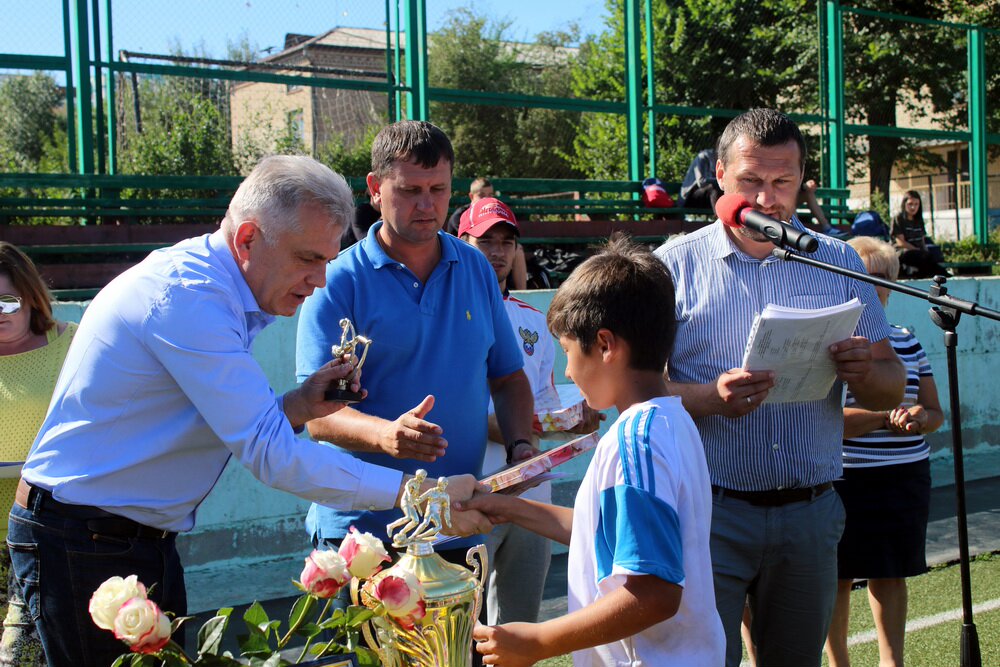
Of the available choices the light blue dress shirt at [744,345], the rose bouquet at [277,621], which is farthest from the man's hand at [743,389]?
the rose bouquet at [277,621]

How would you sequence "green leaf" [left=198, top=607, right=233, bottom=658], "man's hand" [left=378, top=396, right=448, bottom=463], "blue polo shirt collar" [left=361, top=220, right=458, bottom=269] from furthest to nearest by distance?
"blue polo shirt collar" [left=361, top=220, right=458, bottom=269] < "man's hand" [left=378, top=396, right=448, bottom=463] < "green leaf" [left=198, top=607, right=233, bottom=658]

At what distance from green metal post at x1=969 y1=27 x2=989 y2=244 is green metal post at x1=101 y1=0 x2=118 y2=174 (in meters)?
9.87

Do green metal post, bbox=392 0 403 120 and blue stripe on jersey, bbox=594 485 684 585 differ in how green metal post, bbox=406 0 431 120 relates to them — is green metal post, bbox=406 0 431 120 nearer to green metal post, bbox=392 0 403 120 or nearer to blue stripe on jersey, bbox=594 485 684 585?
green metal post, bbox=392 0 403 120

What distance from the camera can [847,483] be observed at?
4.53 m

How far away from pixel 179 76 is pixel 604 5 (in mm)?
5522

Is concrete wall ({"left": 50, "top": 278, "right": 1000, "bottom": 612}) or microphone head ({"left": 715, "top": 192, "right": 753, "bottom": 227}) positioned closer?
microphone head ({"left": 715, "top": 192, "right": 753, "bottom": 227})

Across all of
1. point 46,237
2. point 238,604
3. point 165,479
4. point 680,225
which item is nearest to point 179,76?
point 46,237

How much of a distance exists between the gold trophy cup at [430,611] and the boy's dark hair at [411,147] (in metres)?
1.37

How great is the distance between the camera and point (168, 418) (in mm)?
2443

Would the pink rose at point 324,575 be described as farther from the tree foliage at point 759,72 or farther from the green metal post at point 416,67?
the tree foliage at point 759,72

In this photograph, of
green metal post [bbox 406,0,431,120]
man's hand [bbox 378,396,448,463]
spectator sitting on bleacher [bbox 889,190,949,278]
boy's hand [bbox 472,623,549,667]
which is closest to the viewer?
boy's hand [bbox 472,623,549,667]

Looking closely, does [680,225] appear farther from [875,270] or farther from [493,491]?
[493,491]

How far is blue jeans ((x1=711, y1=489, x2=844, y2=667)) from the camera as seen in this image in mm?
3072

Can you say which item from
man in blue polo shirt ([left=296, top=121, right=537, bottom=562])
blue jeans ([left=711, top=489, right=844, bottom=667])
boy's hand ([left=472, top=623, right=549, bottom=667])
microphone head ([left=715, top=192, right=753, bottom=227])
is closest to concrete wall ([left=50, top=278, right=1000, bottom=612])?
man in blue polo shirt ([left=296, top=121, right=537, bottom=562])
